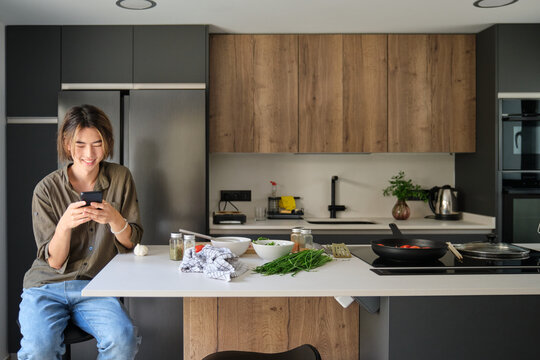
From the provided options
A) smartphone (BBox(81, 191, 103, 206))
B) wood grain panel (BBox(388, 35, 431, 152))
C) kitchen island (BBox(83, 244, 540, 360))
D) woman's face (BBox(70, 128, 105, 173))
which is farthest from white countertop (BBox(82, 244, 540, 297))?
wood grain panel (BBox(388, 35, 431, 152))

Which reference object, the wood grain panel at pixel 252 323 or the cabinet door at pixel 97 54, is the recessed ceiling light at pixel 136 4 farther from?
the wood grain panel at pixel 252 323

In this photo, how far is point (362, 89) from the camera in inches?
140

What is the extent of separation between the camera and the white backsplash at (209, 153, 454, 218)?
3.92m

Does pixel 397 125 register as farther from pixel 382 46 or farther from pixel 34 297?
pixel 34 297

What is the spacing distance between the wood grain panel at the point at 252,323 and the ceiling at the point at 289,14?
184cm

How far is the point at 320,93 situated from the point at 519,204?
1617 millimetres

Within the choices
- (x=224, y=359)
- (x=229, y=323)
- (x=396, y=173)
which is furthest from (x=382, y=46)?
(x=224, y=359)

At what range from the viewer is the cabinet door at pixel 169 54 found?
10.9 ft

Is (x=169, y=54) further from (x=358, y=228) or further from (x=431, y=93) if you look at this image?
(x=431, y=93)

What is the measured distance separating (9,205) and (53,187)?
1.51m

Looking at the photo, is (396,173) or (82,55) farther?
(396,173)

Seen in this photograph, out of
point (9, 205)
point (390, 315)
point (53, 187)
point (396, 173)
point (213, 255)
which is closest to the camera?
point (390, 315)

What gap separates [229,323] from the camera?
2.04 m

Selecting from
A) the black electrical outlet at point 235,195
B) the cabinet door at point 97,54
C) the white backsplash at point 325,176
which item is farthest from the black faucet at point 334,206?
the cabinet door at point 97,54
